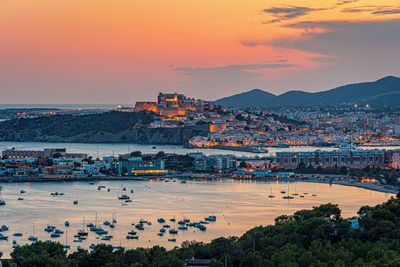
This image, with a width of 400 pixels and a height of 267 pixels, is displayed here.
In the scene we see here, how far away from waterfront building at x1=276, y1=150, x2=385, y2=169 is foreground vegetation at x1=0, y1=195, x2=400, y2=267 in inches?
655

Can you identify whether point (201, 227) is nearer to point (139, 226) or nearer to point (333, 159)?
point (139, 226)

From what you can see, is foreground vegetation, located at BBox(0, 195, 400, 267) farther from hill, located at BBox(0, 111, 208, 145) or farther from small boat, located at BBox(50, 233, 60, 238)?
hill, located at BBox(0, 111, 208, 145)

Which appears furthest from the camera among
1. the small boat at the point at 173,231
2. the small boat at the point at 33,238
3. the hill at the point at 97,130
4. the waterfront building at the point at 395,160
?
the hill at the point at 97,130

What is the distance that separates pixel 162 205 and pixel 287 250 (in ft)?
29.1

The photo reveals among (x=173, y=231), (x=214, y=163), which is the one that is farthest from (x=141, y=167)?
(x=173, y=231)

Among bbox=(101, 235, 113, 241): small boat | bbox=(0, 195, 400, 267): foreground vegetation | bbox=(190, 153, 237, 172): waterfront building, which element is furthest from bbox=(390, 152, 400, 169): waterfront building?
bbox=(0, 195, 400, 267): foreground vegetation

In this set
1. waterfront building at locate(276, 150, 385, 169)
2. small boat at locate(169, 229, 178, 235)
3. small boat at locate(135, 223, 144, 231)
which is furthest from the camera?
waterfront building at locate(276, 150, 385, 169)

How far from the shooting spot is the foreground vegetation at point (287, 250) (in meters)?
8.19

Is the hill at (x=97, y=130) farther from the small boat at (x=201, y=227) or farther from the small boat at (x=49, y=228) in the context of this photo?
the small boat at (x=49, y=228)

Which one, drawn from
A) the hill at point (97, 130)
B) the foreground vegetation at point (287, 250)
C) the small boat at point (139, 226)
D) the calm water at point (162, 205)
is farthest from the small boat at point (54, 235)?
the hill at point (97, 130)

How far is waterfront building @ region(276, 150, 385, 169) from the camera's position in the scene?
1066 inches

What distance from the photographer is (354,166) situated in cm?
2741

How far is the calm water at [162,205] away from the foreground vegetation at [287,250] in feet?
9.26

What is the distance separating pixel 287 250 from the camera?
28.0ft
